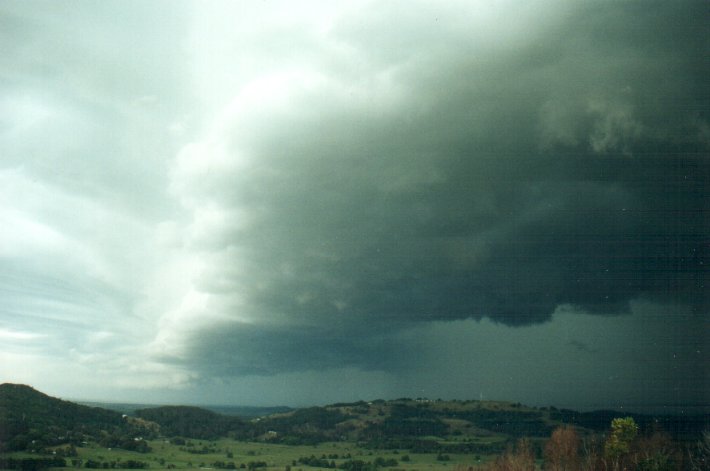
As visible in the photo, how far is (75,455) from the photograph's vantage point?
152 m

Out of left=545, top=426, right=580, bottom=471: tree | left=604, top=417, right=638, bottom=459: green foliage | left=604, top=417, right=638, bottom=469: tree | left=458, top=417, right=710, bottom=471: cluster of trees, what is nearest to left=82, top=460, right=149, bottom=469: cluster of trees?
left=458, top=417, right=710, bottom=471: cluster of trees

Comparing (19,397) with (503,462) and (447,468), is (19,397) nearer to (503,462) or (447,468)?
(447,468)

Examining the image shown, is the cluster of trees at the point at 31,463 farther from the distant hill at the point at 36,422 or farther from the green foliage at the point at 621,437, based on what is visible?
the green foliage at the point at 621,437

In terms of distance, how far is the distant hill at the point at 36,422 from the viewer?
5167 inches

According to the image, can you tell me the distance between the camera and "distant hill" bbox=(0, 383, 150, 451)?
431ft

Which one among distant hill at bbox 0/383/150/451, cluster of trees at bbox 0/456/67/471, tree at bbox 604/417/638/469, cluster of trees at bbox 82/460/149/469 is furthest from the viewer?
cluster of trees at bbox 82/460/149/469

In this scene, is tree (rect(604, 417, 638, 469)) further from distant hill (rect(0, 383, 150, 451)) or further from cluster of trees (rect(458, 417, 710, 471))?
distant hill (rect(0, 383, 150, 451))

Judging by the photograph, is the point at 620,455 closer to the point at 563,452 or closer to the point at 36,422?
the point at 563,452

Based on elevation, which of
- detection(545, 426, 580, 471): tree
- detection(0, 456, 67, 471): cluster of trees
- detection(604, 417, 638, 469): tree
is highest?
detection(604, 417, 638, 469): tree

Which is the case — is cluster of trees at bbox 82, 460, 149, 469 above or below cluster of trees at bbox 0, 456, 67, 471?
below

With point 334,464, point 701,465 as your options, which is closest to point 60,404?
point 334,464

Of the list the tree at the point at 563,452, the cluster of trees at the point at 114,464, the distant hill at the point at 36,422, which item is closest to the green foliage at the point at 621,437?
the tree at the point at 563,452

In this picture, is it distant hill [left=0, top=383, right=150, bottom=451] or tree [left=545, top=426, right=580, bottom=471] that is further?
distant hill [left=0, top=383, right=150, bottom=451]

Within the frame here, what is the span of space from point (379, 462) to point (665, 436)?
421 feet
